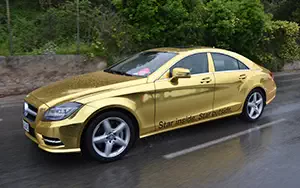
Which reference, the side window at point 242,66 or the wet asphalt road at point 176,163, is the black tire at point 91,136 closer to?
the wet asphalt road at point 176,163

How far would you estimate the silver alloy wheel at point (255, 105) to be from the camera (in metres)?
6.09

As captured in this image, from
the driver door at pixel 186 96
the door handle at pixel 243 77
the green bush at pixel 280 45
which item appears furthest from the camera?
the green bush at pixel 280 45

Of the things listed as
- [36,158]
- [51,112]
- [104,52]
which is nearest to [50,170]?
[36,158]

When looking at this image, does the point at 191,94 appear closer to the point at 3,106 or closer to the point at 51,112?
the point at 51,112

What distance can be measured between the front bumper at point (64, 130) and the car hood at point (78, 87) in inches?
8.4

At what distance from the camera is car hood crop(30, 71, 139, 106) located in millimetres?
4156

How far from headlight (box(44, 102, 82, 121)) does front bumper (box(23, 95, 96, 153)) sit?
0.17ft

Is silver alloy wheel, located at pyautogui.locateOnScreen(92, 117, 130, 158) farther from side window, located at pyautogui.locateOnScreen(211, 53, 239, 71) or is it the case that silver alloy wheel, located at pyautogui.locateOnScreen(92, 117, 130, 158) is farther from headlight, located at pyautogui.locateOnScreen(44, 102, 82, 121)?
side window, located at pyautogui.locateOnScreen(211, 53, 239, 71)

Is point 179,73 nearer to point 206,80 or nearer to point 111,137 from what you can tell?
point 206,80

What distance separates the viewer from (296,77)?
12297mm

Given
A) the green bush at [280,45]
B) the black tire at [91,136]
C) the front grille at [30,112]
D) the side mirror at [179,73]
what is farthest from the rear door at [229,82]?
the green bush at [280,45]

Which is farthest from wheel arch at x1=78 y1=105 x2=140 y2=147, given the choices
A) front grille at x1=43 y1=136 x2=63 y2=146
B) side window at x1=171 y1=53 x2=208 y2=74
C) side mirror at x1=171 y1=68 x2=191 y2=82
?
side window at x1=171 y1=53 x2=208 y2=74

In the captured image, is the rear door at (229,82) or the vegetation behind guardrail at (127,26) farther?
the vegetation behind guardrail at (127,26)

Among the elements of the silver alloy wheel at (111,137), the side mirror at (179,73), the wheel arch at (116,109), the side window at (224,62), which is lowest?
the silver alloy wheel at (111,137)
